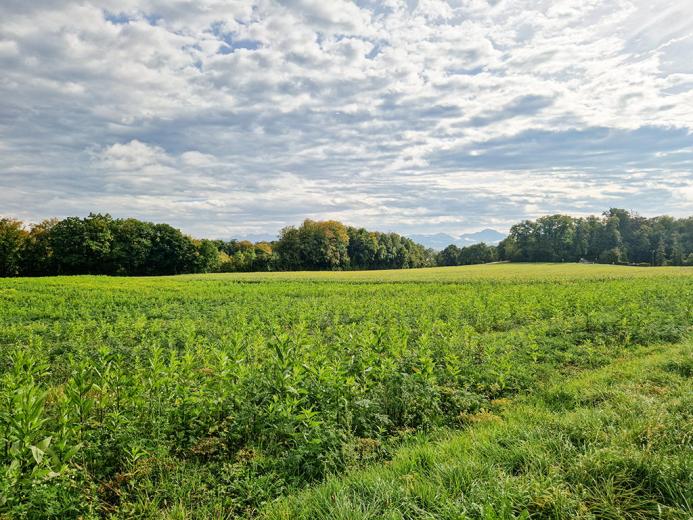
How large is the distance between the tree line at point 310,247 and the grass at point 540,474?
8449 centimetres

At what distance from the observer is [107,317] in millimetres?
18734

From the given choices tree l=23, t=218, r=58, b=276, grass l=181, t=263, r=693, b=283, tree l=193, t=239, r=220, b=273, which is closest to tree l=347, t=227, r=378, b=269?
tree l=193, t=239, r=220, b=273

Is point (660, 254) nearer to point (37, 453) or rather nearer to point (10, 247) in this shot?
point (37, 453)

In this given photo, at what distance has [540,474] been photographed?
13.4 ft

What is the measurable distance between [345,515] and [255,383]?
3320 millimetres

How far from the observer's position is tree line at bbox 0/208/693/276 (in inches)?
2891

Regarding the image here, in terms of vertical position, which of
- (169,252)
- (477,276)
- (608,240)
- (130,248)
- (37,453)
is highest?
(608,240)

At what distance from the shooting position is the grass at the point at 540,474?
142 inches

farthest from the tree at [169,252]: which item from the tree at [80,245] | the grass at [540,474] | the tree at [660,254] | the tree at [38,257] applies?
the tree at [660,254]

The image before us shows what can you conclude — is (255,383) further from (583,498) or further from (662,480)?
(662,480)

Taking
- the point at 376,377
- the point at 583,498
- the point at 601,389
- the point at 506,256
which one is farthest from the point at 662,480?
the point at 506,256

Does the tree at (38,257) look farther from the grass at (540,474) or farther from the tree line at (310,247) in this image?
the grass at (540,474)

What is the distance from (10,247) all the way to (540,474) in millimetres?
91398

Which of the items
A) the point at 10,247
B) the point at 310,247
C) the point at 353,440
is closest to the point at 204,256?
the point at 310,247
